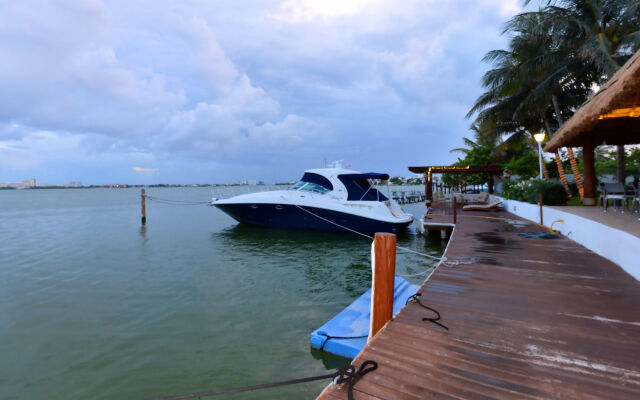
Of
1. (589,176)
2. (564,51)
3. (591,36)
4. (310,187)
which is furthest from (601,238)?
(564,51)

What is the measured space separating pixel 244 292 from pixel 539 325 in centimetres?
638

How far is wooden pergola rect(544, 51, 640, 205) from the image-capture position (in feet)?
18.0

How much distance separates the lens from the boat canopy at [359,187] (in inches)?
627

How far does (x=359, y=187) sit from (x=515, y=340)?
13484mm

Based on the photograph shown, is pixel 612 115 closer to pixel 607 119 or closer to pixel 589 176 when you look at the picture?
pixel 607 119

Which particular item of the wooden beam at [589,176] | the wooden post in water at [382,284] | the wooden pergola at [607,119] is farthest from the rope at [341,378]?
the wooden beam at [589,176]

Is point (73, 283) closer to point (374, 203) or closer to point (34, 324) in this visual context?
point (34, 324)

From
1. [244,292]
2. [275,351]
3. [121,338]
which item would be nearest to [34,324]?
[121,338]

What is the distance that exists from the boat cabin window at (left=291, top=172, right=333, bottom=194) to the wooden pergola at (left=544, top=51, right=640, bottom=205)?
9356 mm

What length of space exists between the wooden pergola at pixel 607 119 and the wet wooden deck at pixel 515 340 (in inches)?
121

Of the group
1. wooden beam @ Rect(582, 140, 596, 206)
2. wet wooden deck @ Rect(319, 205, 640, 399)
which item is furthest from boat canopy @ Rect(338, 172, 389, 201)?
wet wooden deck @ Rect(319, 205, 640, 399)

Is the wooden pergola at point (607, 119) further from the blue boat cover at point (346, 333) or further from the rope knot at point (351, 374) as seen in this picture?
the rope knot at point (351, 374)

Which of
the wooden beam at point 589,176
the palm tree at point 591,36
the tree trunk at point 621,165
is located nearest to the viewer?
the wooden beam at point 589,176

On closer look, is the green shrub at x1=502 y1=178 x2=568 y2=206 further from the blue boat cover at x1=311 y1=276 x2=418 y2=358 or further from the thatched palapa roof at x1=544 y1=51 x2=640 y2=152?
the blue boat cover at x1=311 y1=276 x2=418 y2=358
